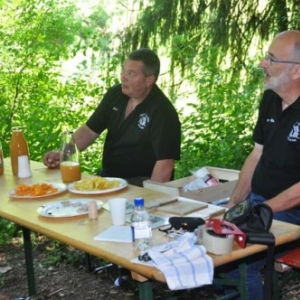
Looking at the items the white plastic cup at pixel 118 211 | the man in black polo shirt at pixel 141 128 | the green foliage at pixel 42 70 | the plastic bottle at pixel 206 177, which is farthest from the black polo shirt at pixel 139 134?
the green foliage at pixel 42 70

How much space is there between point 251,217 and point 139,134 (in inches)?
63.6

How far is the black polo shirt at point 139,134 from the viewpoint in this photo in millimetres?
3377

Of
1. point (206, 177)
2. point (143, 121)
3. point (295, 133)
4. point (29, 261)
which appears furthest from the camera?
point (143, 121)

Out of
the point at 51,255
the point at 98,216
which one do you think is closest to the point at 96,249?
the point at 98,216

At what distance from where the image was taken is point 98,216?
7.27 feet

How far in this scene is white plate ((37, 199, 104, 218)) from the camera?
2224 mm

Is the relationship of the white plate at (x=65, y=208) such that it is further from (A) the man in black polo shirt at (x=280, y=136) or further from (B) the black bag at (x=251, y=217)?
(A) the man in black polo shirt at (x=280, y=136)

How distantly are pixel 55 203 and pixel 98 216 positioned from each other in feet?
0.86

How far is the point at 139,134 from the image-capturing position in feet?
11.4

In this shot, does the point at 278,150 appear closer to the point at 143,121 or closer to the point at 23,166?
the point at 143,121

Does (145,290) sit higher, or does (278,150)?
(278,150)

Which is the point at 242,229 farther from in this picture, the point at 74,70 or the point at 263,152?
the point at 74,70

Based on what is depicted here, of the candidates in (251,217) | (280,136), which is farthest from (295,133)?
(251,217)

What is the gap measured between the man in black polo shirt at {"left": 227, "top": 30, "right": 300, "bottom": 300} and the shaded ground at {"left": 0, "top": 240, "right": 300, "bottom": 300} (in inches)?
24.5
